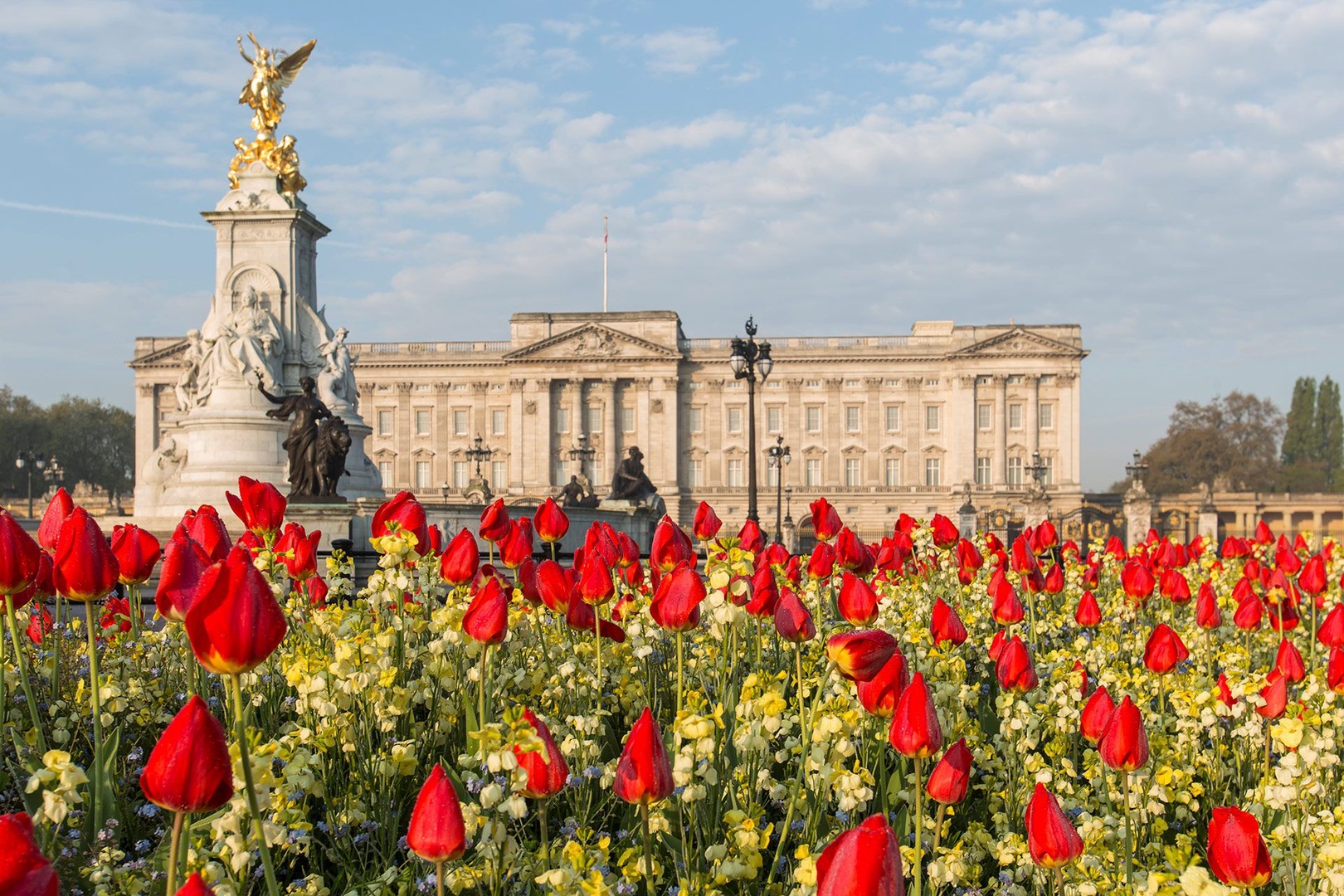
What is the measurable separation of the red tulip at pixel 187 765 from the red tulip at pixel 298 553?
2676 mm

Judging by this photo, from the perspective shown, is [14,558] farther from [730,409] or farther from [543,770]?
[730,409]

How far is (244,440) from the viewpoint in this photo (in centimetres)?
2212

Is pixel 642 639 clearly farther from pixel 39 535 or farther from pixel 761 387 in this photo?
pixel 761 387

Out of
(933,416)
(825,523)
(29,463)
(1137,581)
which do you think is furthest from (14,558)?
(933,416)

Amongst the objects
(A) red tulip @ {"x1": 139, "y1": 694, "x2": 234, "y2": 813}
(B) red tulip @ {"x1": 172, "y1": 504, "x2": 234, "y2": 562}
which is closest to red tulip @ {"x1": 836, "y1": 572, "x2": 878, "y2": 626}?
(B) red tulip @ {"x1": 172, "y1": 504, "x2": 234, "y2": 562}

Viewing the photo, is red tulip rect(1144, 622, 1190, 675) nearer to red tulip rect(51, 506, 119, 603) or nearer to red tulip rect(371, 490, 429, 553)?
red tulip rect(371, 490, 429, 553)

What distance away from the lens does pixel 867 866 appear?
1.73m

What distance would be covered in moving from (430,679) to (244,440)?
744 inches

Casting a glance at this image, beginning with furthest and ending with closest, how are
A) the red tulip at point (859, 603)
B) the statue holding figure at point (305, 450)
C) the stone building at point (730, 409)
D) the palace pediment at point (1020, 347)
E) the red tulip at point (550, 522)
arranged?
the stone building at point (730, 409), the palace pediment at point (1020, 347), the statue holding figure at point (305, 450), the red tulip at point (550, 522), the red tulip at point (859, 603)

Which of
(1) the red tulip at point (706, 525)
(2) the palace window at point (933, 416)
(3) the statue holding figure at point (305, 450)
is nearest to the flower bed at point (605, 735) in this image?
(1) the red tulip at point (706, 525)

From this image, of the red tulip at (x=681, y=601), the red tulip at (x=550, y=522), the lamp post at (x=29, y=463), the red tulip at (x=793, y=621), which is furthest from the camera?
the lamp post at (x=29, y=463)

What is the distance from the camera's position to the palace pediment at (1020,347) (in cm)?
7669

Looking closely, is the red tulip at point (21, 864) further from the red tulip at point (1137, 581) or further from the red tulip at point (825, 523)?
the red tulip at point (1137, 581)

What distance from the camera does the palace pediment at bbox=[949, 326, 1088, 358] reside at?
252ft
